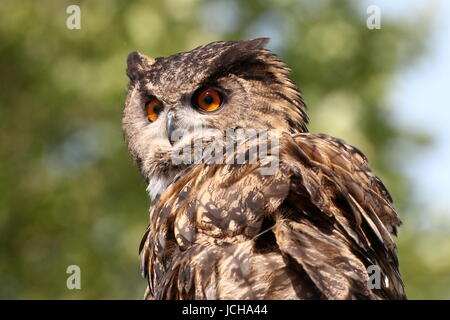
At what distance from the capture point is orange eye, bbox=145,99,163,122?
13.5ft

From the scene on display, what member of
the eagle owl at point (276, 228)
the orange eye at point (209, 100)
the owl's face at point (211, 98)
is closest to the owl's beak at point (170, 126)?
the owl's face at point (211, 98)

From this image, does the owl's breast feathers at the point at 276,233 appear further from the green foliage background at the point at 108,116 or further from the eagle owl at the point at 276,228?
the green foliage background at the point at 108,116

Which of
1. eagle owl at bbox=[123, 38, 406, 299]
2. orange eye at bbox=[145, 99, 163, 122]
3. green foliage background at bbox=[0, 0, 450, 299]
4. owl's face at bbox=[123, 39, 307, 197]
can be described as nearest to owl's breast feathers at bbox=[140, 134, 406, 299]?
eagle owl at bbox=[123, 38, 406, 299]

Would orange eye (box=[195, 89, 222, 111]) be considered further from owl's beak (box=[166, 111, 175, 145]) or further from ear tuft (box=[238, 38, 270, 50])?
ear tuft (box=[238, 38, 270, 50])

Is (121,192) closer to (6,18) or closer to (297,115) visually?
(6,18)

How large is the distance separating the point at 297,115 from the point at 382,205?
1.14m

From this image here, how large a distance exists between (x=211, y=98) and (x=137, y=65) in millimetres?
683

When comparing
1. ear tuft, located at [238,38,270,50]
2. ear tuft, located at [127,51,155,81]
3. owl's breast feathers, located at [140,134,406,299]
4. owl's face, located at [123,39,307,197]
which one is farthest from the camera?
ear tuft, located at [127,51,155,81]

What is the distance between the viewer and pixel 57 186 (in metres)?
9.39

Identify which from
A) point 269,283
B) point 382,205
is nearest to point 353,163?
point 382,205

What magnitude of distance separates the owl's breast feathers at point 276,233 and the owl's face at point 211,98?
2.86 ft

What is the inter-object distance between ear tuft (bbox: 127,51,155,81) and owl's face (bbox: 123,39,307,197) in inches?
4.6

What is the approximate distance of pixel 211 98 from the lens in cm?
392

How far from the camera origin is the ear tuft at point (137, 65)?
14.1 feet
